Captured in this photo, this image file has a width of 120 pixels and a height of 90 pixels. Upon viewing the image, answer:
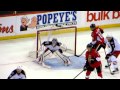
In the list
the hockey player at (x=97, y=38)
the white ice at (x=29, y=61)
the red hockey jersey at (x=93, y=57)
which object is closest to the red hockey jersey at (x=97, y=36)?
Result: the hockey player at (x=97, y=38)

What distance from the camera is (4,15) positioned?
919 centimetres

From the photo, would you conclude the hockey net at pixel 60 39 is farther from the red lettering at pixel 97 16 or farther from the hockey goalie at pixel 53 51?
the red lettering at pixel 97 16

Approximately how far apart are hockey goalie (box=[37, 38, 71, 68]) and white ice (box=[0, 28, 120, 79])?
0.19 metres

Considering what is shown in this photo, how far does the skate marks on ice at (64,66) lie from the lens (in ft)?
24.0

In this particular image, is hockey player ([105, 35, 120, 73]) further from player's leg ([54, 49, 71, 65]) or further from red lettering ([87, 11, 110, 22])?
red lettering ([87, 11, 110, 22])

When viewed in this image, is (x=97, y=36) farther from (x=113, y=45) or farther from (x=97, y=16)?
(x=97, y=16)

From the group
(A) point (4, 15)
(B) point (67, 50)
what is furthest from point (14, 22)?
(B) point (67, 50)

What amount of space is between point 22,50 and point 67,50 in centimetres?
109

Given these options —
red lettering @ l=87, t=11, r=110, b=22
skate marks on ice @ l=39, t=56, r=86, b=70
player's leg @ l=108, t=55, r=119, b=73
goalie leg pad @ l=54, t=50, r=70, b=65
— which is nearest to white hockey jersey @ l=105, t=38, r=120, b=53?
player's leg @ l=108, t=55, r=119, b=73

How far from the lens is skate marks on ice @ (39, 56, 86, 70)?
24.0ft

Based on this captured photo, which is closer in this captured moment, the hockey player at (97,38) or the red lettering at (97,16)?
the hockey player at (97,38)

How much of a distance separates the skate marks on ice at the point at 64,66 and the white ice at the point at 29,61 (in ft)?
0.64

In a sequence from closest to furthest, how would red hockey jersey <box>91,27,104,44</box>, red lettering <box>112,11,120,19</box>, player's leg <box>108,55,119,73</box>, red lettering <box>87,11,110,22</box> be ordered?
player's leg <box>108,55,119,73</box>
red hockey jersey <box>91,27,104,44</box>
red lettering <box>87,11,110,22</box>
red lettering <box>112,11,120,19</box>
